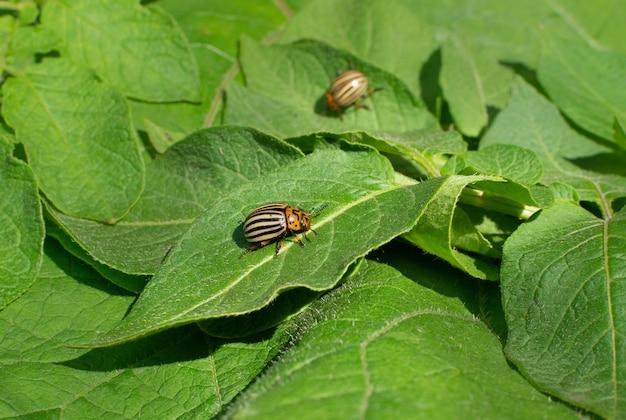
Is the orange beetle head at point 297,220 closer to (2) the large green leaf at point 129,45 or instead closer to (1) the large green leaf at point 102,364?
(1) the large green leaf at point 102,364

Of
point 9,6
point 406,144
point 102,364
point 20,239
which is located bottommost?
point 102,364

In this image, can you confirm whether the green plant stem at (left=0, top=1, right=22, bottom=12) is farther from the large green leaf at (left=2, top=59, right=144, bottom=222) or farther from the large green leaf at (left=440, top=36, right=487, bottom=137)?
the large green leaf at (left=440, top=36, right=487, bottom=137)

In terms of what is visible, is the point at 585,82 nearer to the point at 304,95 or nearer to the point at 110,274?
the point at 304,95

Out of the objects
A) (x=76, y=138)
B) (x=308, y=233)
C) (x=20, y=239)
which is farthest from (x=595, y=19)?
(x=20, y=239)

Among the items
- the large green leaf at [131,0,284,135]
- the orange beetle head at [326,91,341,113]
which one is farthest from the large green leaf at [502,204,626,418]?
the large green leaf at [131,0,284,135]

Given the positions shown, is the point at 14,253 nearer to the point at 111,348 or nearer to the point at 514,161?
the point at 111,348
